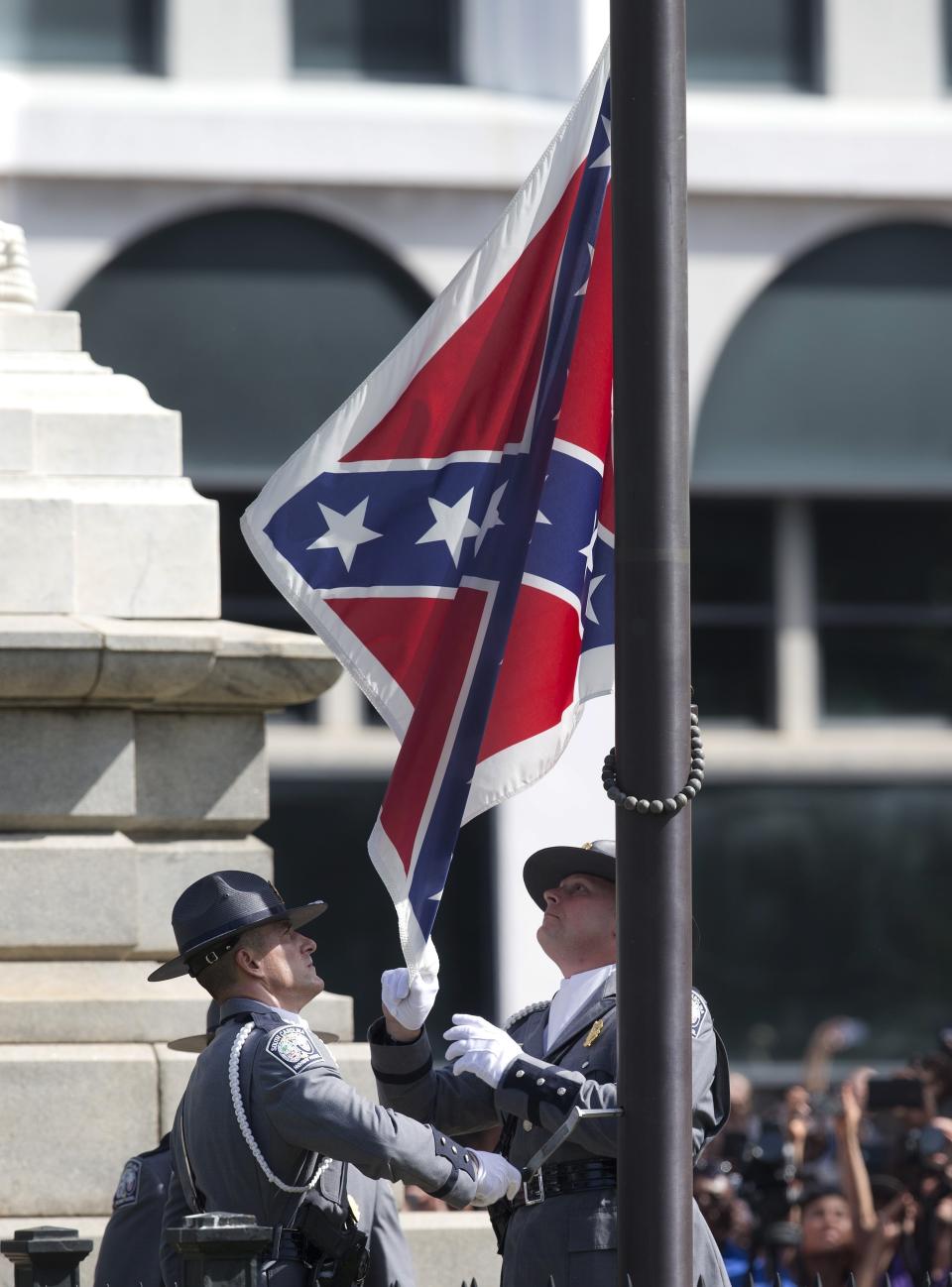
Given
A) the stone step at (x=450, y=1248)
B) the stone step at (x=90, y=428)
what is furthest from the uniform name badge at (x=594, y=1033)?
the stone step at (x=90, y=428)

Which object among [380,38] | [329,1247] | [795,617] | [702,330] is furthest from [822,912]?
[329,1247]

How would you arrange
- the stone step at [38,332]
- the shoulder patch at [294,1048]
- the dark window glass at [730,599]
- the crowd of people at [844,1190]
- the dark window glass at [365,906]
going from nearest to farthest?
1. the shoulder patch at [294,1048]
2. the stone step at [38,332]
3. the crowd of people at [844,1190]
4. the dark window glass at [365,906]
5. the dark window glass at [730,599]

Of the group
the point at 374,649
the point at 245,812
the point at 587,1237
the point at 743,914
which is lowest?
the point at 743,914

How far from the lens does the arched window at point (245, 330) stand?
15453mm

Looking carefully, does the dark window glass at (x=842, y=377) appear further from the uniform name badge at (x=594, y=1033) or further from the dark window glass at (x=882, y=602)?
the uniform name badge at (x=594, y=1033)

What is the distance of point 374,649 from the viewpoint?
5086mm

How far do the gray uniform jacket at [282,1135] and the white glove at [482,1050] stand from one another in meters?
0.14

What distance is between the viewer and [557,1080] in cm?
475

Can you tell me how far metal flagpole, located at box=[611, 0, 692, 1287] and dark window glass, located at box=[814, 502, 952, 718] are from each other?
12618 mm

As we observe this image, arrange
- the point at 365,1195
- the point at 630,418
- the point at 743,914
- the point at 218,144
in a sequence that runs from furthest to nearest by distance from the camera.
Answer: the point at 743,914
the point at 218,144
the point at 365,1195
the point at 630,418

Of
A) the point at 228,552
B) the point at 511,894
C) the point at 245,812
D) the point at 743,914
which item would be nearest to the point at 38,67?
the point at 228,552

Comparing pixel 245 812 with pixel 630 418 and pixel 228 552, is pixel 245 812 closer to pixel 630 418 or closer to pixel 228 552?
pixel 630 418

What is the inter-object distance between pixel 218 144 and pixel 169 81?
0.54 metres

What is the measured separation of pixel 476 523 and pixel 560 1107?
1.16m
